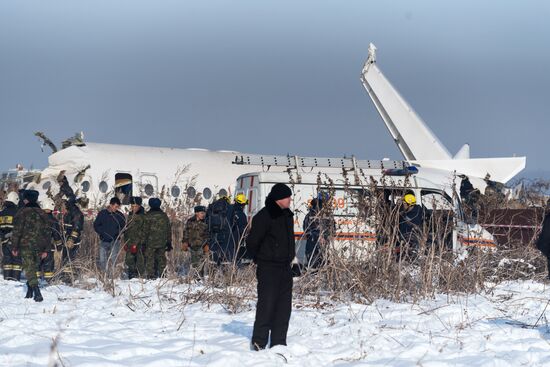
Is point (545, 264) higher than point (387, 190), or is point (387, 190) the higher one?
point (387, 190)

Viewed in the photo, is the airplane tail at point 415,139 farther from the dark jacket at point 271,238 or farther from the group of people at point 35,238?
the dark jacket at point 271,238

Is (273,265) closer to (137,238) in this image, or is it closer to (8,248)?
(137,238)

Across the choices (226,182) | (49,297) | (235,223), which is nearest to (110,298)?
(49,297)

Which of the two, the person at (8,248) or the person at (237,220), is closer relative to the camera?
the person at (8,248)

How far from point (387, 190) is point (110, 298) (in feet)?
16.2

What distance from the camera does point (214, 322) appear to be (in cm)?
1009

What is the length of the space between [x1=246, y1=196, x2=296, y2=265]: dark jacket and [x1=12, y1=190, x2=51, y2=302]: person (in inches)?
211

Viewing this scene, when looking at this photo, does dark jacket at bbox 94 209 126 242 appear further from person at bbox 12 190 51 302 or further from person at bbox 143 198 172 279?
person at bbox 12 190 51 302

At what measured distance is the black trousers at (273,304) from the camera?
319 inches

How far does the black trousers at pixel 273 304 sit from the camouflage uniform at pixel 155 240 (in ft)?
24.0

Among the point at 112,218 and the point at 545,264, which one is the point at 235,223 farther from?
the point at 545,264

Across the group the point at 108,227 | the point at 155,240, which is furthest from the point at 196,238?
the point at 108,227

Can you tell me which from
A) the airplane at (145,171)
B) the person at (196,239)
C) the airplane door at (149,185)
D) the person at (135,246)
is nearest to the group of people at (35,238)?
the person at (135,246)

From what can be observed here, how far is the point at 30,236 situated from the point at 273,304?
5.69 meters
